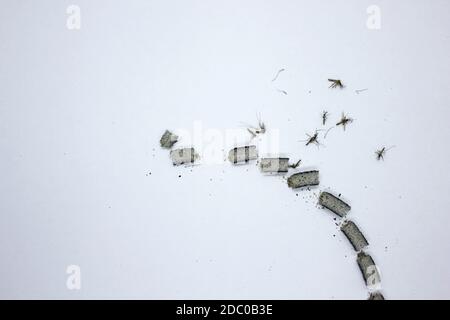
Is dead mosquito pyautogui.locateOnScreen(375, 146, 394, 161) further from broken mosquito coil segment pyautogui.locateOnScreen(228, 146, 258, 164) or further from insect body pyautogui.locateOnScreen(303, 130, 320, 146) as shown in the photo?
broken mosquito coil segment pyautogui.locateOnScreen(228, 146, 258, 164)

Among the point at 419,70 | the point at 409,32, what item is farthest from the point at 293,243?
the point at 409,32

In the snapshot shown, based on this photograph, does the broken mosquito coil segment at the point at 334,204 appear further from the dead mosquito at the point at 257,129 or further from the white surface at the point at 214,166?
the dead mosquito at the point at 257,129

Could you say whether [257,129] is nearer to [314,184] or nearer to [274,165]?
[274,165]

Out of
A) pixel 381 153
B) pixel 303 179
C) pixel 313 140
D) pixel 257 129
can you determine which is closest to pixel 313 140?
pixel 313 140

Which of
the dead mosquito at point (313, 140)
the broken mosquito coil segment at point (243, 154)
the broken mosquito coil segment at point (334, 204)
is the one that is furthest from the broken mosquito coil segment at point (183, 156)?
the broken mosquito coil segment at point (334, 204)

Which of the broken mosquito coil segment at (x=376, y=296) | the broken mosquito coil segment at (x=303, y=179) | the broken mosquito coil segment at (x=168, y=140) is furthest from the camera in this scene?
the broken mosquito coil segment at (x=168, y=140)
